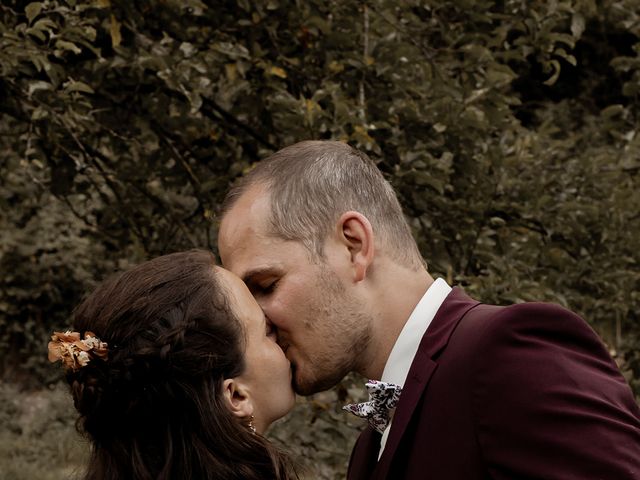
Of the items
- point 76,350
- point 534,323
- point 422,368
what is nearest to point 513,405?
point 534,323

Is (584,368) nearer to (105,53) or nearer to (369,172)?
(369,172)

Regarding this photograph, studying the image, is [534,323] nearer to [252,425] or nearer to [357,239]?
[357,239]

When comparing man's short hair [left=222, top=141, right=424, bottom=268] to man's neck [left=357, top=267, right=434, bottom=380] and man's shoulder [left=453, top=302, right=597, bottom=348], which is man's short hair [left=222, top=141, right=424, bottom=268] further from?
man's shoulder [left=453, top=302, right=597, bottom=348]

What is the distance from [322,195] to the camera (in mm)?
2361

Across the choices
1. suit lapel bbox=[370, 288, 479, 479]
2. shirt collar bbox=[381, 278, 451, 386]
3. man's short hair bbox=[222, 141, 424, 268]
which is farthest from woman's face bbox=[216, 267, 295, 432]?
suit lapel bbox=[370, 288, 479, 479]

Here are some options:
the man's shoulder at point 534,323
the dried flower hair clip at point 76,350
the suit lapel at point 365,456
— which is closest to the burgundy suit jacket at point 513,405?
the man's shoulder at point 534,323

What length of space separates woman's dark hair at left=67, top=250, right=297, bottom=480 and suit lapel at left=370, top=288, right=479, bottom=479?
0.34 metres

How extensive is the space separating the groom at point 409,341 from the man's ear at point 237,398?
0.51 feet

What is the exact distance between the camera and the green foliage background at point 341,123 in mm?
3982

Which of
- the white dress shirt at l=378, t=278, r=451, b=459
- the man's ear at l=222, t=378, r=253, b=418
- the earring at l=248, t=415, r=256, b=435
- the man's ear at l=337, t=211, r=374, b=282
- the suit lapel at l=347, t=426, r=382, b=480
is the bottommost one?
the suit lapel at l=347, t=426, r=382, b=480

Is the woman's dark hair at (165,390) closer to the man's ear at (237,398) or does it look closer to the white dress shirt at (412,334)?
the man's ear at (237,398)

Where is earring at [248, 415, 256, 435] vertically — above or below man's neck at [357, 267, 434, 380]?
below

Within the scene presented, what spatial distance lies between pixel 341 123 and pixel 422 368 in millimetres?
1948

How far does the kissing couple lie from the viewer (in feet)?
6.50
